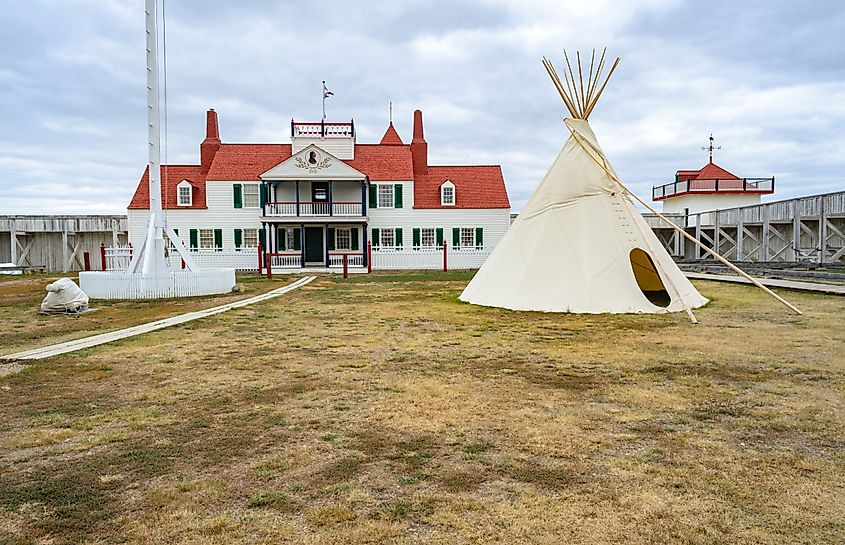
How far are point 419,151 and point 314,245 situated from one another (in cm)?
890

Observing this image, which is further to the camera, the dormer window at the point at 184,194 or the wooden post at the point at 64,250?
the dormer window at the point at 184,194

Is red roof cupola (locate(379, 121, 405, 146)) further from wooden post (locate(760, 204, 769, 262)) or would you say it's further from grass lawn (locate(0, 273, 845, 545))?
grass lawn (locate(0, 273, 845, 545))

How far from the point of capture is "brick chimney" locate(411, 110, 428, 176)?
36.7m

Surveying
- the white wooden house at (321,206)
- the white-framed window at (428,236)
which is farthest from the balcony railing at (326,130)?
the white-framed window at (428,236)

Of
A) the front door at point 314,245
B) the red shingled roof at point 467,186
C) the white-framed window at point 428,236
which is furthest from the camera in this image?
the red shingled roof at point 467,186

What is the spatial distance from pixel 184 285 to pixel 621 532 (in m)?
14.9

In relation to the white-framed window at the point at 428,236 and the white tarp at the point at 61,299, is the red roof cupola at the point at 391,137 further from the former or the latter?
the white tarp at the point at 61,299

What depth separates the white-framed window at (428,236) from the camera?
34656 mm

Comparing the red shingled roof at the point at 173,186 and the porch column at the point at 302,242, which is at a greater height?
the red shingled roof at the point at 173,186

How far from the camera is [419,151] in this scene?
121 feet

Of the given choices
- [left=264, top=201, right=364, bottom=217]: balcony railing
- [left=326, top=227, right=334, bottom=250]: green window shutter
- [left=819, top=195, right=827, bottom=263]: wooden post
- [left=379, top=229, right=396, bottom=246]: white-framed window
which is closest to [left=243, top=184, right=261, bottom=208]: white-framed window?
[left=264, top=201, right=364, bottom=217]: balcony railing

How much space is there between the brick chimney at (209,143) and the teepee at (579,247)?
27247 mm

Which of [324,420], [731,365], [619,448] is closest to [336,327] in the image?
[324,420]

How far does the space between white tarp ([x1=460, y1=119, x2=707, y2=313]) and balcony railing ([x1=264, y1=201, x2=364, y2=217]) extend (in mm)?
19817
